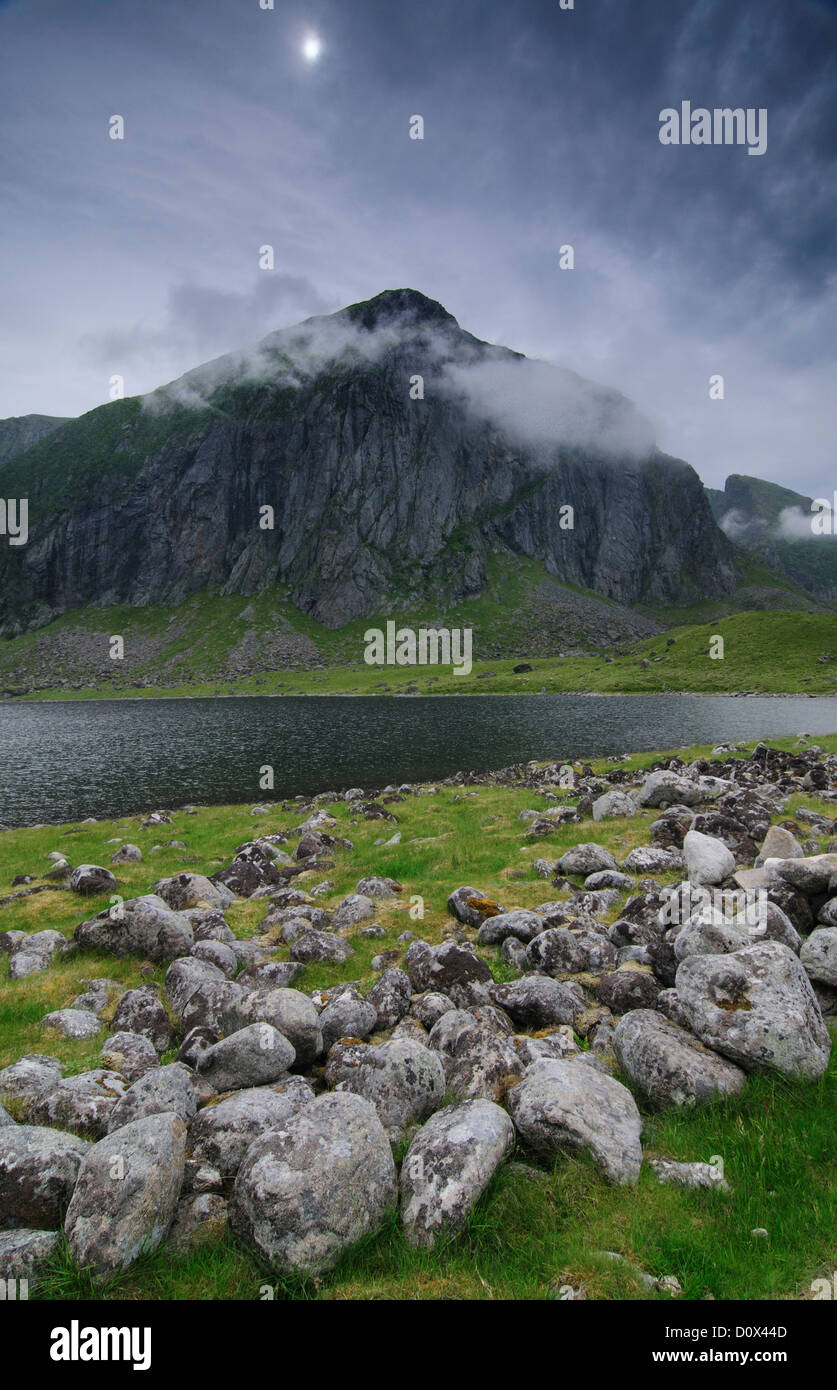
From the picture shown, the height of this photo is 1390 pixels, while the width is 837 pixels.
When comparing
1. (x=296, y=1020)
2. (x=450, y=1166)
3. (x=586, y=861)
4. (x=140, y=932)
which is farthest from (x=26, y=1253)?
(x=586, y=861)

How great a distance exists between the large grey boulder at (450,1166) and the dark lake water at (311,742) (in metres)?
42.7

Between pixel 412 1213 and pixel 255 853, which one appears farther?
pixel 255 853

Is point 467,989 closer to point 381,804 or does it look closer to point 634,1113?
point 634,1113

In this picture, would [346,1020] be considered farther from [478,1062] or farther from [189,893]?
[189,893]

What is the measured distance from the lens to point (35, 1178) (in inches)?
246

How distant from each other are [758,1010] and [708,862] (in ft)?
25.3

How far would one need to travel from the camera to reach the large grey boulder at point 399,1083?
25.8 ft

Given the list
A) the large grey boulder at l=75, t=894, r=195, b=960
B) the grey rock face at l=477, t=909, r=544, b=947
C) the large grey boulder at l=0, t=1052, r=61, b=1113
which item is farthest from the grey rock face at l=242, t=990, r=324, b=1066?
the large grey boulder at l=75, t=894, r=195, b=960

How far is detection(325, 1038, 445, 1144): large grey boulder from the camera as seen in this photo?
786 cm

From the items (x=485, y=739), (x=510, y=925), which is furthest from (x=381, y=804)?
(x=485, y=739)

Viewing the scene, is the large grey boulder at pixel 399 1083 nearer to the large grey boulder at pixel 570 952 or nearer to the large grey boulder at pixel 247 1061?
the large grey boulder at pixel 247 1061

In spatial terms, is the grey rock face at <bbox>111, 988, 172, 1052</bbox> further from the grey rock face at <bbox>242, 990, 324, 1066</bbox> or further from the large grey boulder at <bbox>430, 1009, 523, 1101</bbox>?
the large grey boulder at <bbox>430, 1009, 523, 1101</bbox>
